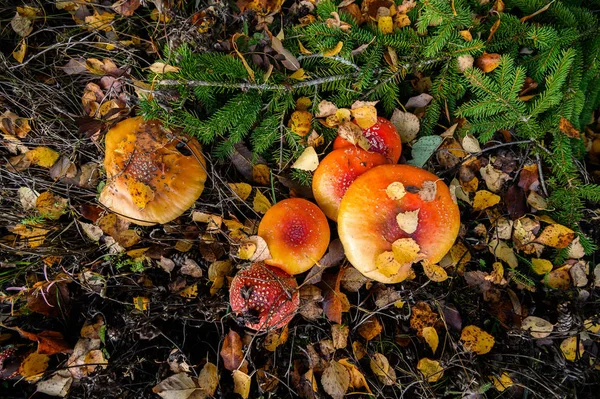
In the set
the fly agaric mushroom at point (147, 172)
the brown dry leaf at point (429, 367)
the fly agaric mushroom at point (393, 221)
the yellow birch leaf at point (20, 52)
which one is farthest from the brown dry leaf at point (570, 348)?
the yellow birch leaf at point (20, 52)

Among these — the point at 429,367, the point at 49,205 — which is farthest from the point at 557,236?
the point at 49,205

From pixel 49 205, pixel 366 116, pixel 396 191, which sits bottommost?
pixel 49 205

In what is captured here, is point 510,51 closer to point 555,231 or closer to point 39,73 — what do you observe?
point 555,231

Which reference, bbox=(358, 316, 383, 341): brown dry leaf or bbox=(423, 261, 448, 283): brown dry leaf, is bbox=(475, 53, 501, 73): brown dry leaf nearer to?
bbox=(423, 261, 448, 283): brown dry leaf

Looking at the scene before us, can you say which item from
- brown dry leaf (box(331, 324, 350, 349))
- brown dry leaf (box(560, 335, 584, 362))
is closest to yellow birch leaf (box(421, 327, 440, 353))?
brown dry leaf (box(331, 324, 350, 349))

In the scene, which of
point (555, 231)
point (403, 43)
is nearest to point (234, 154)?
point (403, 43)

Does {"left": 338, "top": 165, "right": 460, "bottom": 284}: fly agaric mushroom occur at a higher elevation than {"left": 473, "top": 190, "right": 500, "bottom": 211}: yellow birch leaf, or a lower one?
higher

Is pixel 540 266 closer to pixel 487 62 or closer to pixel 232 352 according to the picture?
pixel 487 62

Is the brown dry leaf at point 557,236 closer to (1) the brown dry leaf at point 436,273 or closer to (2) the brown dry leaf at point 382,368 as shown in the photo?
(1) the brown dry leaf at point 436,273
